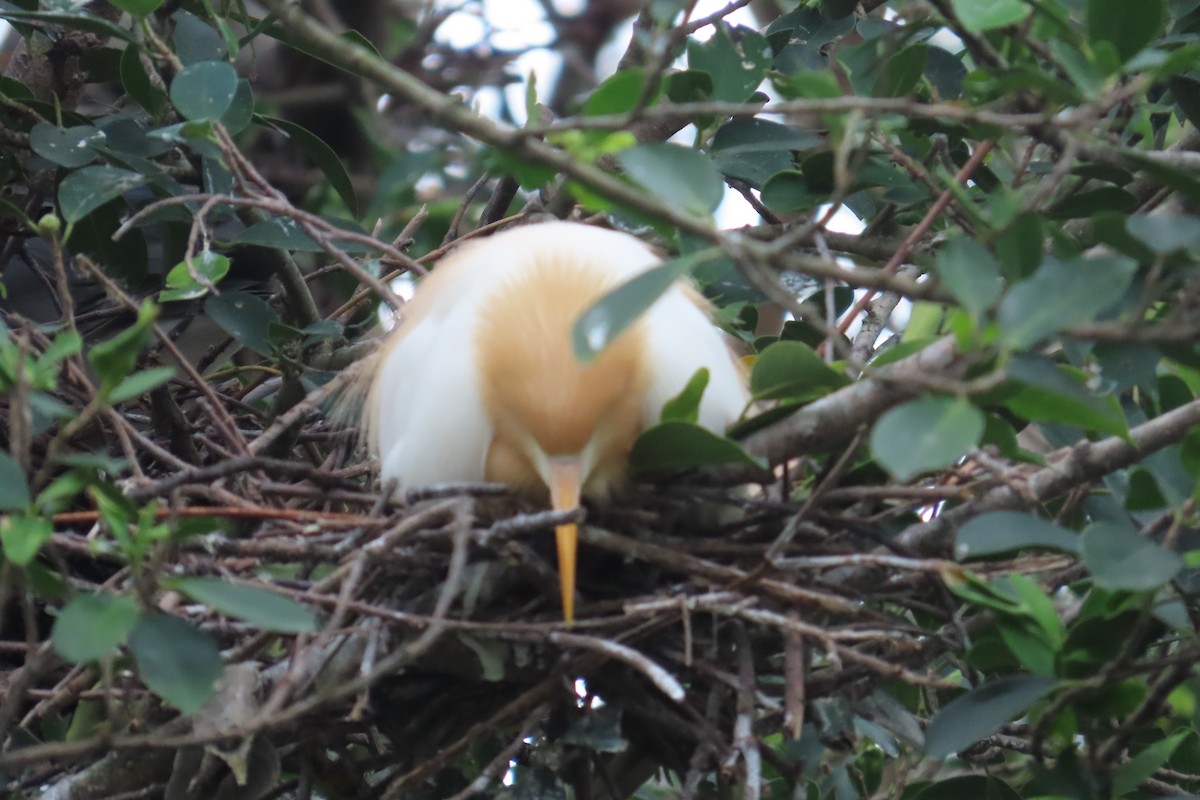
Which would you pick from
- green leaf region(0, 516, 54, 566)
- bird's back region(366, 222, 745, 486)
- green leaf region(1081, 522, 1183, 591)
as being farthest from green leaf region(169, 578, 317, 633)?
green leaf region(1081, 522, 1183, 591)

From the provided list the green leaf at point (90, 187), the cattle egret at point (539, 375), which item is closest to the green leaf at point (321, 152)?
the green leaf at point (90, 187)

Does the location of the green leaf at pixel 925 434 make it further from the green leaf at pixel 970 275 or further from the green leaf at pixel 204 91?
the green leaf at pixel 204 91

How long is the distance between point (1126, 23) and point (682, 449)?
0.74 metres

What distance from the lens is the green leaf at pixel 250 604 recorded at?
1382mm

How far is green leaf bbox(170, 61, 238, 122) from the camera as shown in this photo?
2.04 meters

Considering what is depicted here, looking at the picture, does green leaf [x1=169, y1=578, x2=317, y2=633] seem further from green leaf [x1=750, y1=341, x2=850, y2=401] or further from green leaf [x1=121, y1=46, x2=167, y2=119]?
green leaf [x1=121, y1=46, x2=167, y2=119]

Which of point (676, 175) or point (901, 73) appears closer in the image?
point (676, 175)

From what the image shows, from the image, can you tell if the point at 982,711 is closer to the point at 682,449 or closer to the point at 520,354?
the point at 682,449

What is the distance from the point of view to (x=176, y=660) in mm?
1416

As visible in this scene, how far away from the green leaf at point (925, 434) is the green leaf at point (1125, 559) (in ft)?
1.12

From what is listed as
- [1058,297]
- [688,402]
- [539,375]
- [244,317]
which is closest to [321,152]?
[244,317]

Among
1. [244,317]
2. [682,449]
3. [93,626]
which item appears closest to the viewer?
[93,626]

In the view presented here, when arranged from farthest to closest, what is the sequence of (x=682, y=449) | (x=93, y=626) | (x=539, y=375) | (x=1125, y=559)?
(x=539, y=375) < (x=682, y=449) < (x=1125, y=559) < (x=93, y=626)

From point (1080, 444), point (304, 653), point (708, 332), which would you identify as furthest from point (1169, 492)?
point (304, 653)
